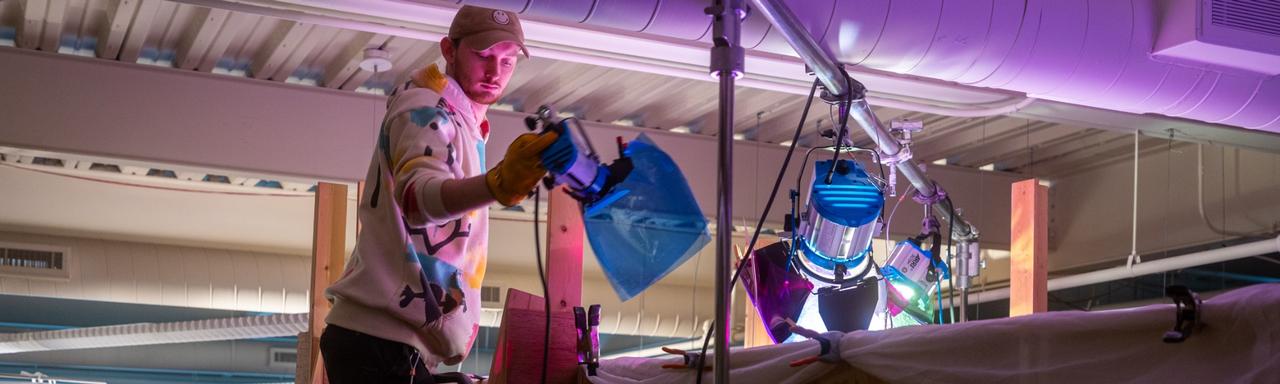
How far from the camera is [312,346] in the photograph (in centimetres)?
481

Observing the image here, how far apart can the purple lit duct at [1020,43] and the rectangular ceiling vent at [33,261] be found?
5495 mm

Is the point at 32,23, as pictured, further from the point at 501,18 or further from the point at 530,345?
the point at 501,18

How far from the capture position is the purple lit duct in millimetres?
3418

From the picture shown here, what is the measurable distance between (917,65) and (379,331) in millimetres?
2287

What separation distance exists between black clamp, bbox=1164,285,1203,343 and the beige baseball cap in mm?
1095

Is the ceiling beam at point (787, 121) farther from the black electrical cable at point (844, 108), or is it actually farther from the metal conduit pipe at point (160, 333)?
the black electrical cable at point (844, 108)

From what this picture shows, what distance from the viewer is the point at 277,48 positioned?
18.9 feet

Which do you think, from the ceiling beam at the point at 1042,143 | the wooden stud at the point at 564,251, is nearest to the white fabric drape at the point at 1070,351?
the wooden stud at the point at 564,251

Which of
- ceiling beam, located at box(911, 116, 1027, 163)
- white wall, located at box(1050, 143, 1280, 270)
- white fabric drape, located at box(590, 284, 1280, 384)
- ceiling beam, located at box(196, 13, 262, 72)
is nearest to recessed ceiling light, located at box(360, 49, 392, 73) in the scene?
ceiling beam, located at box(196, 13, 262, 72)

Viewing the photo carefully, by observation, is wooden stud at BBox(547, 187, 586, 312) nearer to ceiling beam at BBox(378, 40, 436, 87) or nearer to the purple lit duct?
the purple lit duct

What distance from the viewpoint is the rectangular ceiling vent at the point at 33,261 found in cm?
792

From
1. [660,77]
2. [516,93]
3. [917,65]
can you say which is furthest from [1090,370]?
[516,93]

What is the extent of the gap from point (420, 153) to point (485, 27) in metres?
0.32

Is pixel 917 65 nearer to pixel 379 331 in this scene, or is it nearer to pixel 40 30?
pixel 379 331
